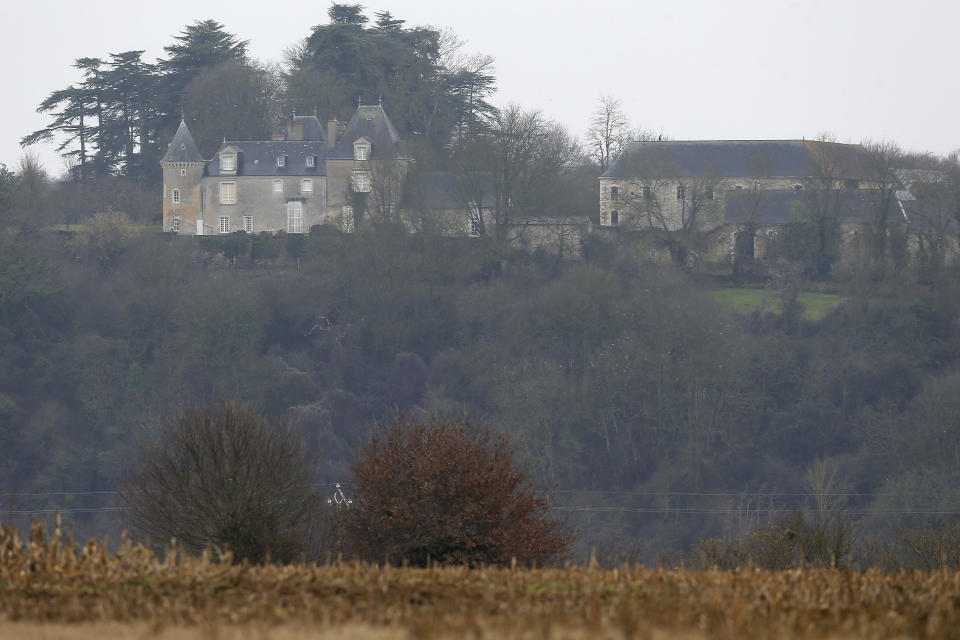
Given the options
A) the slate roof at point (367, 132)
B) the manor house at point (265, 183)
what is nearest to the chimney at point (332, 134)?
the manor house at point (265, 183)

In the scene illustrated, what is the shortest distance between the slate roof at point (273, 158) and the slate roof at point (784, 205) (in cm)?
2294

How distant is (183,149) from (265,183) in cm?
538

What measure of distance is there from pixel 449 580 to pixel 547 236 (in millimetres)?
59625

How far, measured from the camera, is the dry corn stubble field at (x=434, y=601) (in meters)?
9.12

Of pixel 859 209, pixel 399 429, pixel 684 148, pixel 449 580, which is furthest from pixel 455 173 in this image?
pixel 449 580

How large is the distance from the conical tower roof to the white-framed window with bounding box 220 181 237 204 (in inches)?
89.8

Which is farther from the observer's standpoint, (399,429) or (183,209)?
(183,209)

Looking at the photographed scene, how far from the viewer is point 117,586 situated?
10.8 m

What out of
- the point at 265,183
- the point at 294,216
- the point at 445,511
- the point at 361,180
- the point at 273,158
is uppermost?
the point at 273,158

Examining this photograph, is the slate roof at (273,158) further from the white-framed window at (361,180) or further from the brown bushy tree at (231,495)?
the brown bushy tree at (231,495)

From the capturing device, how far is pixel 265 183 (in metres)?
74.2

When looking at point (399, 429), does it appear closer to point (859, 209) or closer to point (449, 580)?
point (449, 580)

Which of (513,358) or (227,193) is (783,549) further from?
(227,193)

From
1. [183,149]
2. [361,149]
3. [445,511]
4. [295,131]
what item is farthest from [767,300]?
[445,511]
